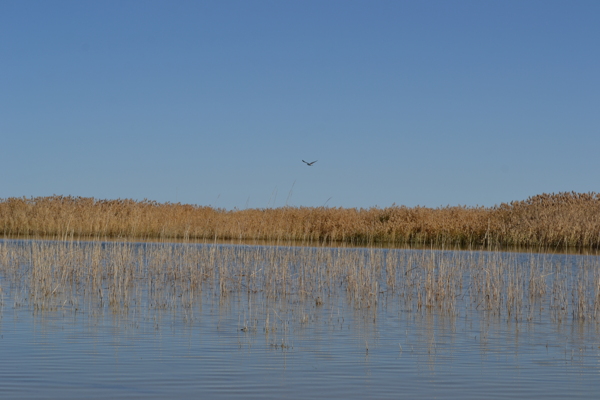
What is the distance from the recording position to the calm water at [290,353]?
5656 mm

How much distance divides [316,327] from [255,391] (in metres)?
3.34

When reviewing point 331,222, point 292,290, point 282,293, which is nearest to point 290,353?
point 282,293

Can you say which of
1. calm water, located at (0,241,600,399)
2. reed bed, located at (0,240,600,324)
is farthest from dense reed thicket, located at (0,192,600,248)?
calm water, located at (0,241,600,399)

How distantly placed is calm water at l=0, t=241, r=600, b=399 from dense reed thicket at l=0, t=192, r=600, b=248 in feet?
62.2

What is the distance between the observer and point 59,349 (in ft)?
23.2

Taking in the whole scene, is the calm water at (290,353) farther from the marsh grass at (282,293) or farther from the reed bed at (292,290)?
the reed bed at (292,290)

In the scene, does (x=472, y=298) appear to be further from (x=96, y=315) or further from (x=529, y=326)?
(x=96, y=315)

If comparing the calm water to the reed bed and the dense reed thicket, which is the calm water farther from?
the dense reed thicket

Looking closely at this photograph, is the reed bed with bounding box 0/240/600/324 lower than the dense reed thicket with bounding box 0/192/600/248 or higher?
lower

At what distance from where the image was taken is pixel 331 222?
105 feet

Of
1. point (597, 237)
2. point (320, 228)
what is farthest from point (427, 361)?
point (320, 228)

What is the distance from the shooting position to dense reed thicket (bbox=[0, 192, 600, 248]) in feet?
94.9

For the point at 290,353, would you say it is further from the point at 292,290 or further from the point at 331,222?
the point at 331,222

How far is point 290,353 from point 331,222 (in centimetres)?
2491
